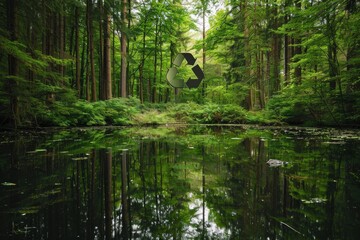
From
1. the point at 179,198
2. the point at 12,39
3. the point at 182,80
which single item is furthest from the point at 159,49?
the point at 179,198

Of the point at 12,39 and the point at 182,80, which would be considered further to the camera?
the point at 182,80

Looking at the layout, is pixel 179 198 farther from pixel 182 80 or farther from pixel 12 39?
pixel 182 80

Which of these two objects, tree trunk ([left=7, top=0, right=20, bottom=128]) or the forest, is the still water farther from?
the forest

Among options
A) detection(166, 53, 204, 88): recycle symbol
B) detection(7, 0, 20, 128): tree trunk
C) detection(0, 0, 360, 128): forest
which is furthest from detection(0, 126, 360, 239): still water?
detection(166, 53, 204, 88): recycle symbol

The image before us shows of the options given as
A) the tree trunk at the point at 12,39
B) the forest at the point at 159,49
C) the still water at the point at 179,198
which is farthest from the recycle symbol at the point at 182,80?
the still water at the point at 179,198

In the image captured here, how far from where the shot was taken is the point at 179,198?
7.00 feet

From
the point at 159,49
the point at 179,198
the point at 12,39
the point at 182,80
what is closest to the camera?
the point at 179,198

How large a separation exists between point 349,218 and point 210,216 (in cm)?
89

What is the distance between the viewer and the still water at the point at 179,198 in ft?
4.93

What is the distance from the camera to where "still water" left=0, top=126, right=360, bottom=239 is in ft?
4.93

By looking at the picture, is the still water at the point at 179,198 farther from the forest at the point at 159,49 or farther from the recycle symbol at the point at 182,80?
the recycle symbol at the point at 182,80

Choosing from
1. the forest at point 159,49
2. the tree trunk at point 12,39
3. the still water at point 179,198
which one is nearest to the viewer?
the still water at point 179,198

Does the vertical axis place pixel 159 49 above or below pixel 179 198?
above

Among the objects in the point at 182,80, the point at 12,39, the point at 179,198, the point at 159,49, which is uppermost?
the point at 159,49
